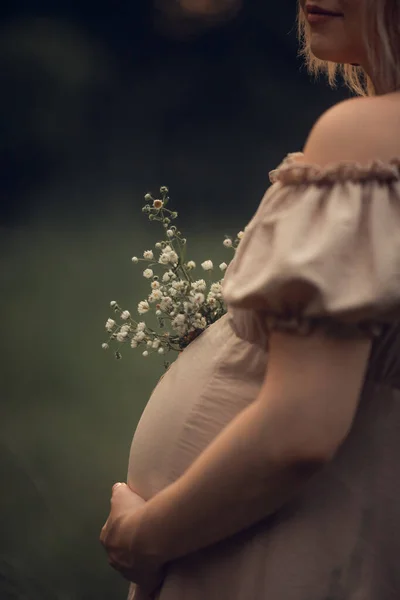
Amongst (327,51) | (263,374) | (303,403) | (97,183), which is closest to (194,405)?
(263,374)

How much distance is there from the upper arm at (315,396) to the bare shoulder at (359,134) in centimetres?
17

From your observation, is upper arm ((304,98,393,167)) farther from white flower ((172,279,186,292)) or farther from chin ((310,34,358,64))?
white flower ((172,279,186,292))

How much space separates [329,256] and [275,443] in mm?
174

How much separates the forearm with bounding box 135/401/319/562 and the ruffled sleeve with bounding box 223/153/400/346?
104mm

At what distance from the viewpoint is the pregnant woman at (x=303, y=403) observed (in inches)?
24.5

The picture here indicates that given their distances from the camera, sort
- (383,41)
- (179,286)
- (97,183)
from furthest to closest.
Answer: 1. (97,183)
2. (179,286)
3. (383,41)

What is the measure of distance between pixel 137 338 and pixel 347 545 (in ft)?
2.02

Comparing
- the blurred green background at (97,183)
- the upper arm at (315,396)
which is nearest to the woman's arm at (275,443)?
the upper arm at (315,396)

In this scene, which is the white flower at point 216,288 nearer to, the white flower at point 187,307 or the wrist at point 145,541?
the white flower at point 187,307

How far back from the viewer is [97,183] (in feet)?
6.68

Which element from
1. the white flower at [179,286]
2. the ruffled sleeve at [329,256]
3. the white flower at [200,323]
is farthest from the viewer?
the white flower at [179,286]

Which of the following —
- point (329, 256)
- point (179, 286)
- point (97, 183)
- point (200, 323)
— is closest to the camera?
point (329, 256)

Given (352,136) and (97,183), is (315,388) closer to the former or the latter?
(352,136)

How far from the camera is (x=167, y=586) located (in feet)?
2.55
